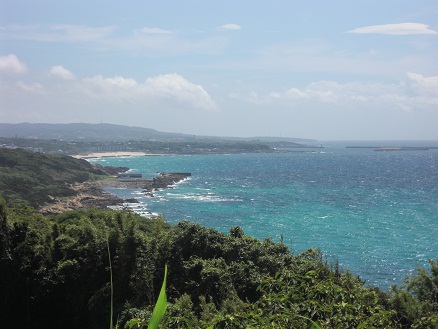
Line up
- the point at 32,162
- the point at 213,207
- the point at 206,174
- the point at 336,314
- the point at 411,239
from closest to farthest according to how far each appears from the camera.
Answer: the point at 336,314 < the point at 411,239 < the point at 213,207 < the point at 32,162 < the point at 206,174

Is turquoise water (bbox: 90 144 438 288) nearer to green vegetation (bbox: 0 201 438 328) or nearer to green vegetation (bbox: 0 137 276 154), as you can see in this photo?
green vegetation (bbox: 0 201 438 328)

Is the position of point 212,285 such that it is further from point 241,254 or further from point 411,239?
point 411,239

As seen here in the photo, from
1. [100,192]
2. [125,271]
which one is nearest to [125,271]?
[125,271]

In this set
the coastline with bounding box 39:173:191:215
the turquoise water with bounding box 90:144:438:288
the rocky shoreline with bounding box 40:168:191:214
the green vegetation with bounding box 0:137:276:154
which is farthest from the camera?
the green vegetation with bounding box 0:137:276:154

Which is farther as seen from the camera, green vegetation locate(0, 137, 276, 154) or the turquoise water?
green vegetation locate(0, 137, 276, 154)

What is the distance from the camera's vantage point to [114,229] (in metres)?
12.7

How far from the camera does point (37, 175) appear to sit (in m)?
57.7

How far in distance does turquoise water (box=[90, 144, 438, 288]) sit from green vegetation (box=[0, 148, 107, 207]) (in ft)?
29.5

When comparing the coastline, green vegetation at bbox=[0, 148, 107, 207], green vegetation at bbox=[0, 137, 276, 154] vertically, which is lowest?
the coastline

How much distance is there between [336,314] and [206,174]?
7842cm

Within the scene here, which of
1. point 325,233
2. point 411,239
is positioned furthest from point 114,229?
point 411,239

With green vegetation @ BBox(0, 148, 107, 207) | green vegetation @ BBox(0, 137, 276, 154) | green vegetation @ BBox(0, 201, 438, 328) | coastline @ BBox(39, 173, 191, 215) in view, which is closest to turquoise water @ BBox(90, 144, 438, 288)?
green vegetation @ BBox(0, 201, 438, 328)

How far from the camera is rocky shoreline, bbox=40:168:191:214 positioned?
1752 inches

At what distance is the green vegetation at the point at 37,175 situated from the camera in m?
44.3
